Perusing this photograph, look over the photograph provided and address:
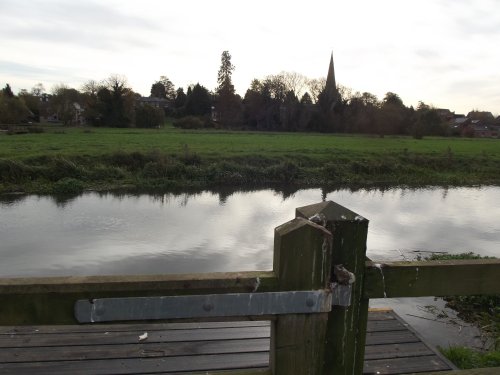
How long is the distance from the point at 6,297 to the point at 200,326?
10.0ft

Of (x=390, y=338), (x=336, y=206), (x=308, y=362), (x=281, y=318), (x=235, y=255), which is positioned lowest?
(x=235, y=255)

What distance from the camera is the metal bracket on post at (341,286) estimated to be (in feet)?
4.83

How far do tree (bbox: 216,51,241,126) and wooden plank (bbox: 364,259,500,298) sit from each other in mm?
61699

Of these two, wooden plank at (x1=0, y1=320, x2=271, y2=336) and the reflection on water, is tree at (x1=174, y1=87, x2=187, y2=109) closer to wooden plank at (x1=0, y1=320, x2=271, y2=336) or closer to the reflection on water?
the reflection on water

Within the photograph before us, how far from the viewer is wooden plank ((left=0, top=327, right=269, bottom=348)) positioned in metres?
3.83

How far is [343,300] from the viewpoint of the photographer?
1.50 meters

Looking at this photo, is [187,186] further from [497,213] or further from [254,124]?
[254,124]

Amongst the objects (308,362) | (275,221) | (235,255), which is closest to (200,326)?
(308,362)

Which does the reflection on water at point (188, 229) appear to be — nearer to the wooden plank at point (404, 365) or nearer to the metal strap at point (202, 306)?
the wooden plank at point (404, 365)

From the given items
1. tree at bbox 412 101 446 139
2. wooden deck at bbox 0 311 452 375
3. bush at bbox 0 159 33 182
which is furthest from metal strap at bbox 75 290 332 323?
tree at bbox 412 101 446 139

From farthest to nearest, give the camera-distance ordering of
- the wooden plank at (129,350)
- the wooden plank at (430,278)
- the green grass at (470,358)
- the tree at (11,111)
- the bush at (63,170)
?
1. the tree at (11,111)
2. the bush at (63,170)
3. the green grass at (470,358)
4. the wooden plank at (129,350)
5. the wooden plank at (430,278)

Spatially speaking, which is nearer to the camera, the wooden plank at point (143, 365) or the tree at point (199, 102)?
the wooden plank at point (143, 365)

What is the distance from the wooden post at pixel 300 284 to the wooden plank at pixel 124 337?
8.75 feet

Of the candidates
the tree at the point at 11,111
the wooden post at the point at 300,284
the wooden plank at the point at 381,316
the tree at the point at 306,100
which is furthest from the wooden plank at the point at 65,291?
the tree at the point at 306,100
